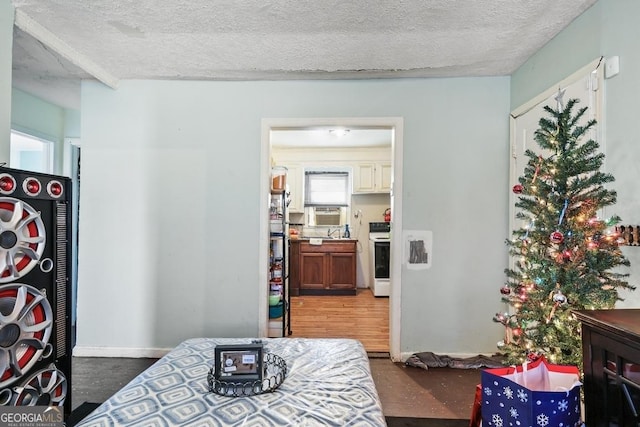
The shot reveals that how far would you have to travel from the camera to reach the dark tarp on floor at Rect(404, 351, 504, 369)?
274 centimetres

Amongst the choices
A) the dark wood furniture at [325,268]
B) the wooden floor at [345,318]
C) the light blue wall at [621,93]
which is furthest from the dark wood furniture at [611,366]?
the dark wood furniture at [325,268]

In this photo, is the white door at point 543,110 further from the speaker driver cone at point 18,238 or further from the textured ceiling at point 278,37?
the speaker driver cone at point 18,238

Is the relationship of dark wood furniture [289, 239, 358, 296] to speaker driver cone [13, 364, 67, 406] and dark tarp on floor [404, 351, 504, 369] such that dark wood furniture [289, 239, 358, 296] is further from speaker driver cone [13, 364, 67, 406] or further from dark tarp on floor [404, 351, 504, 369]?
speaker driver cone [13, 364, 67, 406]

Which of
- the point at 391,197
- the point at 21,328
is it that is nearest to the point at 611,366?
the point at 391,197

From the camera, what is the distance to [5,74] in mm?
1853

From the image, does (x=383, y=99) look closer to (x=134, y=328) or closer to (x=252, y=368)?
(x=252, y=368)

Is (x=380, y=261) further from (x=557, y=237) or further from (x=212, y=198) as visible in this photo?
(x=557, y=237)

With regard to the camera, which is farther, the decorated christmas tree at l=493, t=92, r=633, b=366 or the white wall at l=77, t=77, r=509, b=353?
the white wall at l=77, t=77, r=509, b=353

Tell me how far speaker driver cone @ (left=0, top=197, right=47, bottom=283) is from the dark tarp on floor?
2733 millimetres

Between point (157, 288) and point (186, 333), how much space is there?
0.49 meters

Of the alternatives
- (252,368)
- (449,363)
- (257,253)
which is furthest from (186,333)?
(449,363)

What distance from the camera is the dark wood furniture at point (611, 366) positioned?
41.1 inches

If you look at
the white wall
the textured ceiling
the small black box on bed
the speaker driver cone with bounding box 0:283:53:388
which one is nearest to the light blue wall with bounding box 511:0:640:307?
the textured ceiling

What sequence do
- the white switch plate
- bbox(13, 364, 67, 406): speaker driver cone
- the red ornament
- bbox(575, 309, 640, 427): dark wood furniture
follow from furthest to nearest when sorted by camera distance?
the white switch plate, bbox(13, 364, 67, 406): speaker driver cone, the red ornament, bbox(575, 309, 640, 427): dark wood furniture
